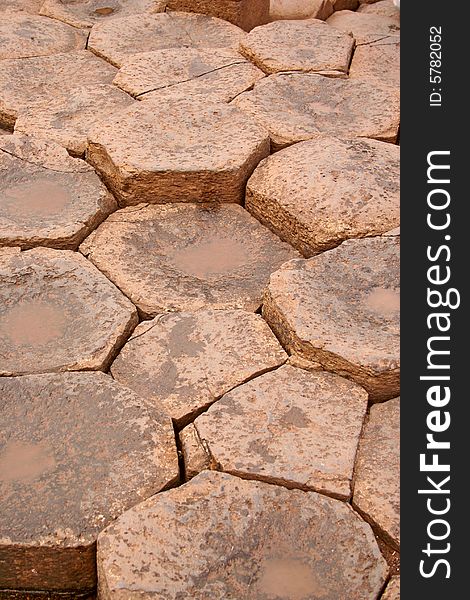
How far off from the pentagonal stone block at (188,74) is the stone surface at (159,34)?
12 centimetres

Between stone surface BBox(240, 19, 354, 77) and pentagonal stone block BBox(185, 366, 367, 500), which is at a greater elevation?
stone surface BBox(240, 19, 354, 77)

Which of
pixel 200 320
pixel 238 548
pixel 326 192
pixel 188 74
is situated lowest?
pixel 238 548

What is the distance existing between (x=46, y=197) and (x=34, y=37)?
1153mm

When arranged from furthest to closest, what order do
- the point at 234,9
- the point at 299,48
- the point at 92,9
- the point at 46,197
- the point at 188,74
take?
the point at 92,9, the point at 234,9, the point at 299,48, the point at 188,74, the point at 46,197

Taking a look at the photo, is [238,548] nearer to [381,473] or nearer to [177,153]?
[381,473]

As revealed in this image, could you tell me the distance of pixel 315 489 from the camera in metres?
1.91

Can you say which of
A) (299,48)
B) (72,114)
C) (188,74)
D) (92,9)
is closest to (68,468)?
(72,114)

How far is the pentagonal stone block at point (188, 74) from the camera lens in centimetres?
323

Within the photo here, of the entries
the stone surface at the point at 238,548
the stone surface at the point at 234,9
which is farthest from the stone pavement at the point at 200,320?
the stone surface at the point at 234,9

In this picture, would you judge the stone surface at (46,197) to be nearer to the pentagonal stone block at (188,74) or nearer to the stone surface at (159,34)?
the pentagonal stone block at (188,74)

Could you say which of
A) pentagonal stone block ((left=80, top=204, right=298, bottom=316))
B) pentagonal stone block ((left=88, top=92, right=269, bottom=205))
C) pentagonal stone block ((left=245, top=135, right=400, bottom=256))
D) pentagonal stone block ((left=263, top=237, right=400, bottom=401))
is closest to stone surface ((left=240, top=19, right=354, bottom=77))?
pentagonal stone block ((left=88, top=92, right=269, bottom=205))

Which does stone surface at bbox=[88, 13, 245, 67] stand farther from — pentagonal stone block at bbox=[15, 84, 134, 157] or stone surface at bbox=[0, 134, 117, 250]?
stone surface at bbox=[0, 134, 117, 250]

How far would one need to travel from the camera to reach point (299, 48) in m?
3.51

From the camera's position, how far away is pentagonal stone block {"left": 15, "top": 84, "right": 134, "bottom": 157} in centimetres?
300
